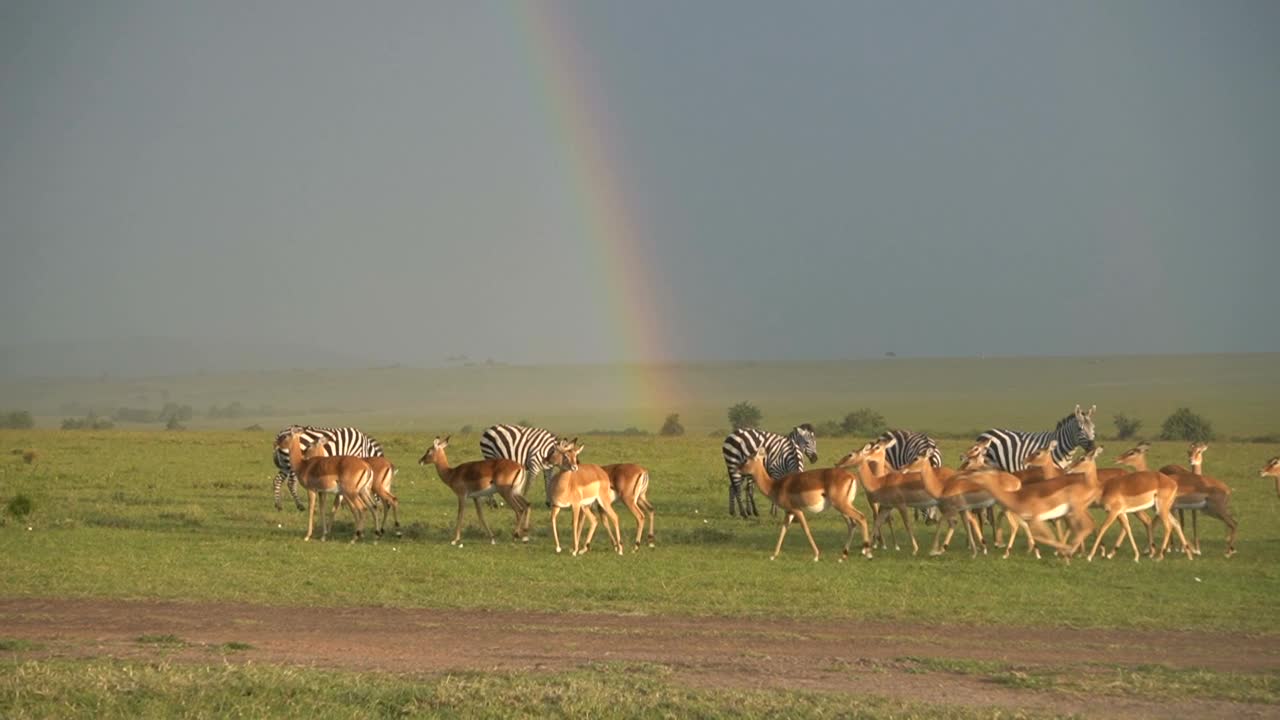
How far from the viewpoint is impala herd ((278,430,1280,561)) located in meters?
20.3

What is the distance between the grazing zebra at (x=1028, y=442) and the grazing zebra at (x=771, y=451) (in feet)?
12.4

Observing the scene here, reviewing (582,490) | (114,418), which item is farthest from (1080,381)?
(582,490)

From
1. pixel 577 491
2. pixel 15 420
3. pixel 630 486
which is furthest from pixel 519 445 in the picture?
pixel 15 420

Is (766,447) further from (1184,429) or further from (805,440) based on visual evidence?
(1184,429)

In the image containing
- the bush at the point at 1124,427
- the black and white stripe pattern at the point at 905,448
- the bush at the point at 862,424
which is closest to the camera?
the black and white stripe pattern at the point at 905,448

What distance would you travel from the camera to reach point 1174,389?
123938 mm

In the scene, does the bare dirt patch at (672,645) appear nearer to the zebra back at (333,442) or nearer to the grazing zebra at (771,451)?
the zebra back at (333,442)

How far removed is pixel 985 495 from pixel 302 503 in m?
15.5

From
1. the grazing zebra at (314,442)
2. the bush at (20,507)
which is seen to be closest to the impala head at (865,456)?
the grazing zebra at (314,442)

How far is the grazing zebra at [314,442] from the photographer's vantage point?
93.0 ft

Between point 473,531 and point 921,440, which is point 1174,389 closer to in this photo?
point 921,440

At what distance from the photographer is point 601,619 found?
1552cm

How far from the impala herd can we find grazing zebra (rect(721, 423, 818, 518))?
19.6ft

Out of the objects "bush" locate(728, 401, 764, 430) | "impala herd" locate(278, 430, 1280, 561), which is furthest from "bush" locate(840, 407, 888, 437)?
"impala herd" locate(278, 430, 1280, 561)
